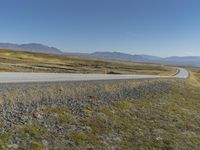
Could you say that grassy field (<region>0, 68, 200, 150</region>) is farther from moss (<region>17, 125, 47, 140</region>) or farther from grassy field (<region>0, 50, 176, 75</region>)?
grassy field (<region>0, 50, 176, 75</region>)

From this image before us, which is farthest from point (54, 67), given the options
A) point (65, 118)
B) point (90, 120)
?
point (65, 118)

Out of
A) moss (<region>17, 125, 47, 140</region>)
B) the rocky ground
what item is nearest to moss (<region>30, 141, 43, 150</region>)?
the rocky ground

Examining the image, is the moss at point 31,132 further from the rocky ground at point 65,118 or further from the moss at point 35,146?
the moss at point 35,146

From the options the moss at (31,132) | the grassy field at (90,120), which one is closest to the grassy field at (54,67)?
the grassy field at (90,120)

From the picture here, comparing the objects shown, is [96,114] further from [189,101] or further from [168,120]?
[189,101]

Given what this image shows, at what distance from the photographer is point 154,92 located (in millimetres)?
28938

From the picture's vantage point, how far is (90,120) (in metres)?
17.3

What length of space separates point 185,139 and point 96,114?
617 cm

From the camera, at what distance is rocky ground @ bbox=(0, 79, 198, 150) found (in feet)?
45.0

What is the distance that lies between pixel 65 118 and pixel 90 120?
174 cm

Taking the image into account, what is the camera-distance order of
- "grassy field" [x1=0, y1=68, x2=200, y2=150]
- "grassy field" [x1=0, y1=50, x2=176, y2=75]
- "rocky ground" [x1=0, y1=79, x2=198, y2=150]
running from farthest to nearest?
"grassy field" [x1=0, y1=50, x2=176, y2=75] → "grassy field" [x1=0, y1=68, x2=200, y2=150] → "rocky ground" [x1=0, y1=79, x2=198, y2=150]

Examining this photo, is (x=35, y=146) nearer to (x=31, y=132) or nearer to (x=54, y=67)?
(x=31, y=132)

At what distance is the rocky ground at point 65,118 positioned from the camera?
1371 cm

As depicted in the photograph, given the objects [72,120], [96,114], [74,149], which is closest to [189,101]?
[96,114]
